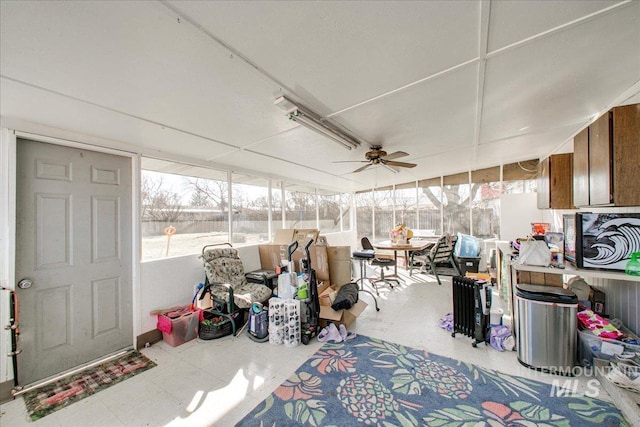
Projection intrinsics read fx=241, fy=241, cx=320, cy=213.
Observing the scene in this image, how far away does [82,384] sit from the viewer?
7.39ft

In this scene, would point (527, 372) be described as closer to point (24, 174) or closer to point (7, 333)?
point (7, 333)

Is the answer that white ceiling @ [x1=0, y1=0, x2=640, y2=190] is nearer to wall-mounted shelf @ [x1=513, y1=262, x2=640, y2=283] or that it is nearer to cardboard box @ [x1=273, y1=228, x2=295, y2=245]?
wall-mounted shelf @ [x1=513, y1=262, x2=640, y2=283]

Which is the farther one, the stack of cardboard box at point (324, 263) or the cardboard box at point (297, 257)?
the cardboard box at point (297, 257)

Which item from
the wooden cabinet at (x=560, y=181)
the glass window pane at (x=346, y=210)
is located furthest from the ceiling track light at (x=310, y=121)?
the glass window pane at (x=346, y=210)

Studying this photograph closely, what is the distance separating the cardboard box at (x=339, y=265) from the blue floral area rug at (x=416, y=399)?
129cm

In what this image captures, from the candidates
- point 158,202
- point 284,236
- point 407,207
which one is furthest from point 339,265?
point 407,207

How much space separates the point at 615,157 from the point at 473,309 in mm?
1850

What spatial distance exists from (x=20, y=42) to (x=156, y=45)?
2.06ft

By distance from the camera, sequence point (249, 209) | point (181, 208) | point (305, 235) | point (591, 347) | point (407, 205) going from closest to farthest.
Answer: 1. point (591, 347)
2. point (181, 208)
3. point (305, 235)
4. point (249, 209)
5. point (407, 205)

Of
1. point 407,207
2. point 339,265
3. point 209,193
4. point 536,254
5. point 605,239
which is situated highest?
point 209,193

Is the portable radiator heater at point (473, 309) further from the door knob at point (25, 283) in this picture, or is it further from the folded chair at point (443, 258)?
the door knob at point (25, 283)

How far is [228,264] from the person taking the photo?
11.6ft

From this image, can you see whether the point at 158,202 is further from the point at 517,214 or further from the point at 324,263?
the point at 517,214

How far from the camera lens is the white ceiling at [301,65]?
1.20 metres
